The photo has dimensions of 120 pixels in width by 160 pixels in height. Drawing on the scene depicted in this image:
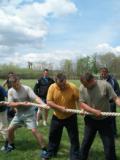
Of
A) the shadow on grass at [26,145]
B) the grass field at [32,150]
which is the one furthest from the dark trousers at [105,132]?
the shadow on grass at [26,145]

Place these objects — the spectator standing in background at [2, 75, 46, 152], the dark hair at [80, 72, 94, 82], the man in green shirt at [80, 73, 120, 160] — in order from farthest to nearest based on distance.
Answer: the spectator standing in background at [2, 75, 46, 152], the man in green shirt at [80, 73, 120, 160], the dark hair at [80, 72, 94, 82]

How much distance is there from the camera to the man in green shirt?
6617 millimetres

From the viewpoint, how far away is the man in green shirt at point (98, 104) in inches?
261

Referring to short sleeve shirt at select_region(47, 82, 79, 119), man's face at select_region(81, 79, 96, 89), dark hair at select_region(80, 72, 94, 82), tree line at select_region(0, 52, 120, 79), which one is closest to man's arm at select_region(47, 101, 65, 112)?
short sleeve shirt at select_region(47, 82, 79, 119)

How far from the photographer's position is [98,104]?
266 inches

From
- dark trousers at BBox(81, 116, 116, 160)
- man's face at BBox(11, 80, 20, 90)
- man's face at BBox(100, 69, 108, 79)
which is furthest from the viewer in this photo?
man's face at BBox(100, 69, 108, 79)

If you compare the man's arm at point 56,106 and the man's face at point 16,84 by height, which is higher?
the man's face at point 16,84

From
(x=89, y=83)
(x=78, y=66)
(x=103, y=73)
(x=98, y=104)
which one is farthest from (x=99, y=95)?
(x=78, y=66)

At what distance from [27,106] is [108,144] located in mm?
2283

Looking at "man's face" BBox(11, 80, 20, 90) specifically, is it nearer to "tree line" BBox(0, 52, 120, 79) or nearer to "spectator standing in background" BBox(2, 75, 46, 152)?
"spectator standing in background" BBox(2, 75, 46, 152)

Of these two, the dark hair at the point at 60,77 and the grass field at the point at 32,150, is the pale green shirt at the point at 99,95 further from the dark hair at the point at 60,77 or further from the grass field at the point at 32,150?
the grass field at the point at 32,150

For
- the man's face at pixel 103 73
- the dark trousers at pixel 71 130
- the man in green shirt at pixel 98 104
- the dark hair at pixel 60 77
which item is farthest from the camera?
the man's face at pixel 103 73

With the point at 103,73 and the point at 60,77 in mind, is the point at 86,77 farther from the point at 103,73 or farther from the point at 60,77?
the point at 103,73

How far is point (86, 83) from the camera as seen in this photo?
21.5ft
